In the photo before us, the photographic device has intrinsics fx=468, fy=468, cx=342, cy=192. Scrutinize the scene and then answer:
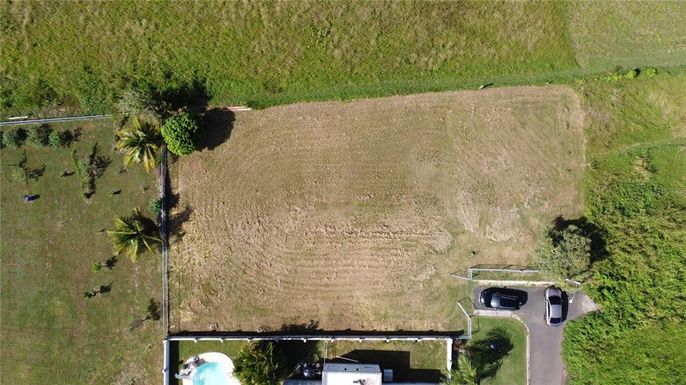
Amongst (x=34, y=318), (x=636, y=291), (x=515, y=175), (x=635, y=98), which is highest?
(x=635, y=98)

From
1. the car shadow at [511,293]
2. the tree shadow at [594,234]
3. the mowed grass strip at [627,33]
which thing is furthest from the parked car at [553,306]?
the mowed grass strip at [627,33]

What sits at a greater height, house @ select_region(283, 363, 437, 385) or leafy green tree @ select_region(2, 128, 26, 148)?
leafy green tree @ select_region(2, 128, 26, 148)

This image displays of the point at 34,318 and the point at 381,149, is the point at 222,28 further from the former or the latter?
the point at 34,318

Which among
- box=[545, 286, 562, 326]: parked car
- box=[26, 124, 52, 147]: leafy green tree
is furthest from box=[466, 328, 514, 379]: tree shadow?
box=[26, 124, 52, 147]: leafy green tree

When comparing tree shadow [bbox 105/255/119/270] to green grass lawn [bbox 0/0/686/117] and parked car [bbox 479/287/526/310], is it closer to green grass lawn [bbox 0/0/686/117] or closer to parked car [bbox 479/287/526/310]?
green grass lawn [bbox 0/0/686/117]

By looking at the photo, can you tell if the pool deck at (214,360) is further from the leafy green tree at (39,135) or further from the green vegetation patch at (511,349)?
the leafy green tree at (39,135)

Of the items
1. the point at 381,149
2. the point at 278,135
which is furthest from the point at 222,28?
the point at 381,149
